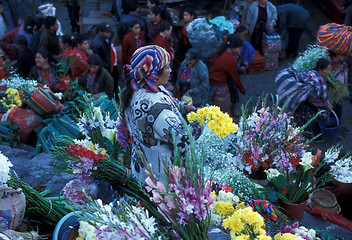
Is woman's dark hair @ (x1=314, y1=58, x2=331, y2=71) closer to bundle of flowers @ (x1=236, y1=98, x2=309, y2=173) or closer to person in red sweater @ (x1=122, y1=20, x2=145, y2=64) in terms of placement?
bundle of flowers @ (x1=236, y1=98, x2=309, y2=173)

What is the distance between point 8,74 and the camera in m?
5.34

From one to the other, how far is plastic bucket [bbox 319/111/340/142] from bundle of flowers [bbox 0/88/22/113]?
3.85m

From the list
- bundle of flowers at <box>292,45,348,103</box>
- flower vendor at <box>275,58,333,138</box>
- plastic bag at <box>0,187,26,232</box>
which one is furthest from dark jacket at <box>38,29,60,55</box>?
plastic bag at <box>0,187,26,232</box>

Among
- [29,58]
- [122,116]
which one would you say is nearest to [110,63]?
[29,58]

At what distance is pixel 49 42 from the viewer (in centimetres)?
639

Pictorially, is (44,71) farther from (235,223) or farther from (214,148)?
(235,223)

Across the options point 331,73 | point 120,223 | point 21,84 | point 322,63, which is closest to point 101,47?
point 21,84

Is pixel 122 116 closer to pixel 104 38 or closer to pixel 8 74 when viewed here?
pixel 8 74

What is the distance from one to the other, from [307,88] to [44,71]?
11.2 ft

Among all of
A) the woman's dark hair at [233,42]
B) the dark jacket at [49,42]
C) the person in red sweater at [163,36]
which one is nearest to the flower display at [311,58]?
the woman's dark hair at [233,42]

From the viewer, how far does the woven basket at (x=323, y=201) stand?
10.8 feet

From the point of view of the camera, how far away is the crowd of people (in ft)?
8.29

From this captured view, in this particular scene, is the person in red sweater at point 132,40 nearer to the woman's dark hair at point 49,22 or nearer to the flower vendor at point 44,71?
the woman's dark hair at point 49,22

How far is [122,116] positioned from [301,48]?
717cm
